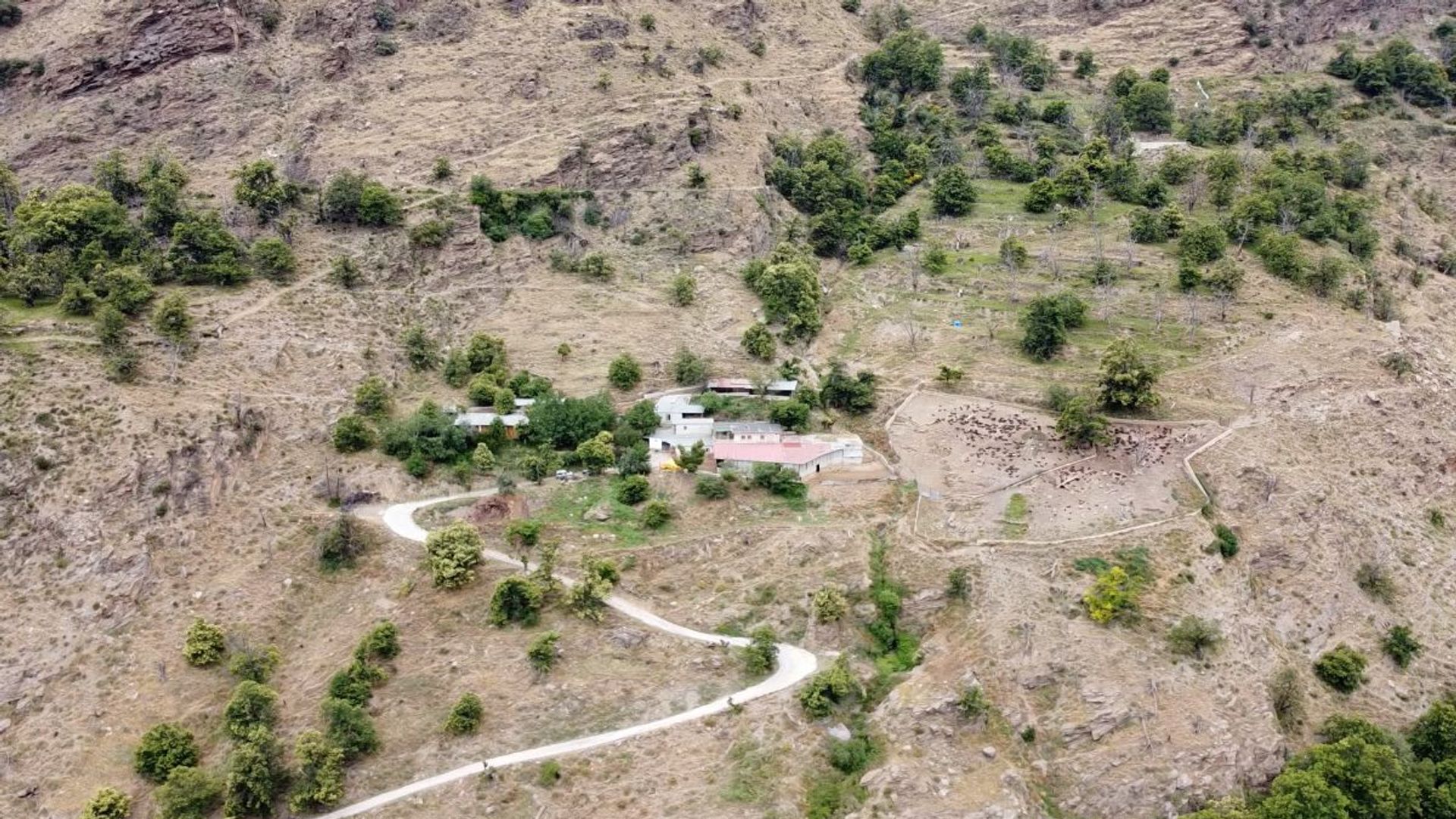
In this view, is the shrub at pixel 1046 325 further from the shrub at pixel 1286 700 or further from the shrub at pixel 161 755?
the shrub at pixel 161 755

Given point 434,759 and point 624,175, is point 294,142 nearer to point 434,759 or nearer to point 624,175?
point 624,175

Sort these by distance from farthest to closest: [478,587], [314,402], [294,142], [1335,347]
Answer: [294,142]
[1335,347]
[314,402]
[478,587]

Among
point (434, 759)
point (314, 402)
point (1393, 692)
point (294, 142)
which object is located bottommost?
point (1393, 692)

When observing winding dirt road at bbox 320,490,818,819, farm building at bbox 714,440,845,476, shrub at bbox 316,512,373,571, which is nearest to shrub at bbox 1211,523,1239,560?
farm building at bbox 714,440,845,476

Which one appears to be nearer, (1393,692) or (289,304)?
(1393,692)

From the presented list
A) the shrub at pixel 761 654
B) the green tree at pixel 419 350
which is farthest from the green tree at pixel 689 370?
the shrub at pixel 761 654

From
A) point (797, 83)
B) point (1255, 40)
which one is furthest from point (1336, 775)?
point (1255, 40)

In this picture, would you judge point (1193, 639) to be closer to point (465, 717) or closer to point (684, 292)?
point (465, 717)
